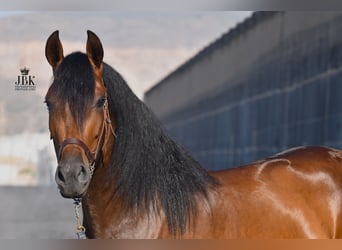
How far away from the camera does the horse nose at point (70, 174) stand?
1965 mm

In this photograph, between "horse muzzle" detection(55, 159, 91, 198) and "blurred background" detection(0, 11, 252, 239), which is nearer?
"horse muzzle" detection(55, 159, 91, 198)

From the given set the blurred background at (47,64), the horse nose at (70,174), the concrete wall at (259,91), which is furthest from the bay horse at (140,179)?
the blurred background at (47,64)

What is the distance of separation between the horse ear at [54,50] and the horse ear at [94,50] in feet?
0.39

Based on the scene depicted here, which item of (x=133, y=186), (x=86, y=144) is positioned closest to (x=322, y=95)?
(x=133, y=186)

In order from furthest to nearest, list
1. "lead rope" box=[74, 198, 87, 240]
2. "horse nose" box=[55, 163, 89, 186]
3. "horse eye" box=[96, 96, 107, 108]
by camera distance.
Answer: "lead rope" box=[74, 198, 87, 240], "horse eye" box=[96, 96, 107, 108], "horse nose" box=[55, 163, 89, 186]

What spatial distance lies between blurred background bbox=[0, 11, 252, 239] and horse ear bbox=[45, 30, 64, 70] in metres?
0.29

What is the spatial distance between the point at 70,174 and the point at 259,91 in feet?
3.32

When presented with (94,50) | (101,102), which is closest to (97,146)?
(101,102)

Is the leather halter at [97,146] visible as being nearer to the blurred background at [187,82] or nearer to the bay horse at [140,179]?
the bay horse at [140,179]

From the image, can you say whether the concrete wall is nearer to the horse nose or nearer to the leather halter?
the leather halter

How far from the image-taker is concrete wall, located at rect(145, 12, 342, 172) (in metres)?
2.50

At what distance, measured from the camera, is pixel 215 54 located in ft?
8.21

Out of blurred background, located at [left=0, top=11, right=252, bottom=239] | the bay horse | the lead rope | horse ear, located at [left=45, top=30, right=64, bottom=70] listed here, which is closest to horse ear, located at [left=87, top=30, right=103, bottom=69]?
the bay horse

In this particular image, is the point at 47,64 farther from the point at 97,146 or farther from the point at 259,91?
the point at 259,91
